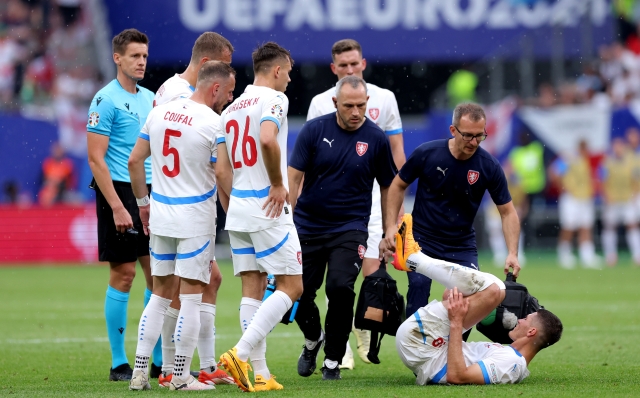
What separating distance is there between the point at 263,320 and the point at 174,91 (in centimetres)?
189

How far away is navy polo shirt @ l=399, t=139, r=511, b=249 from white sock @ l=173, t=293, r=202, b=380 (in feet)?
6.29

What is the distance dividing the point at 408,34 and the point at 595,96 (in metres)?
5.07

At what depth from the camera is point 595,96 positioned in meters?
23.2

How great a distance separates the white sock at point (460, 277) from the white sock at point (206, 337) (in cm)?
168

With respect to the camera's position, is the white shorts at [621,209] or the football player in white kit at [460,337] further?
the white shorts at [621,209]

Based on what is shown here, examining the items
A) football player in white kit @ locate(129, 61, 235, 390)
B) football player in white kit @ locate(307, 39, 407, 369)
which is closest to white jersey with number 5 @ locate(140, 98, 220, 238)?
football player in white kit @ locate(129, 61, 235, 390)

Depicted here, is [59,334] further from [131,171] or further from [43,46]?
[43,46]

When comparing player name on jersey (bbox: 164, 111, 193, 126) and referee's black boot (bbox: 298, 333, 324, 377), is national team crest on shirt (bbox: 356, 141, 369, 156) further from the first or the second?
referee's black boot (bbox: 298, 333, 324, 377)

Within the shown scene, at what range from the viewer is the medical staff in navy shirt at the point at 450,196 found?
23.7 ft

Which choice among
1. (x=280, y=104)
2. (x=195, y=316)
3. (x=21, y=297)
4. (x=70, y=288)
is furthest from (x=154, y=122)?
(x=70, y=288)

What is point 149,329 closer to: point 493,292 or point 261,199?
point 261,199

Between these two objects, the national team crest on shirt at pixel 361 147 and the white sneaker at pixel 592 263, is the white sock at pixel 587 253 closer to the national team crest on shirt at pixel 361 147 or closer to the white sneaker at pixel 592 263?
the white sneaker at pixel 592 263

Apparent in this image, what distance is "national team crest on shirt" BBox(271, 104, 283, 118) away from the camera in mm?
6344

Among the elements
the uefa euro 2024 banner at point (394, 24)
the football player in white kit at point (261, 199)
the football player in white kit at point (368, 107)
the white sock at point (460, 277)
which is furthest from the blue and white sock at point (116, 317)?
the uefa euro 2024 banner at point (394, 24)
